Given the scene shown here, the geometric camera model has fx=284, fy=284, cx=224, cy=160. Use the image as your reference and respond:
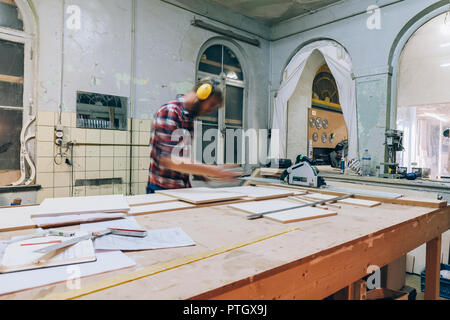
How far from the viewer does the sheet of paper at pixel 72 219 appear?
40.0 inches

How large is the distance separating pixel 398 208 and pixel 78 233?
1.50m

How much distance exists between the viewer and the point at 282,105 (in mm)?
5410

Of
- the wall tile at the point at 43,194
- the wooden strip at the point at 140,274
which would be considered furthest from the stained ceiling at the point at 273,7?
the wooden strip at the point at 140,274

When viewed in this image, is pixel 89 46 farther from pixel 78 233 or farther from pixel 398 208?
pixel 398 208

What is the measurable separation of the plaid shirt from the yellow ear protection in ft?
0.50

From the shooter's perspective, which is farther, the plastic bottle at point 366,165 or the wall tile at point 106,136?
the plastic bottle at point 366,165

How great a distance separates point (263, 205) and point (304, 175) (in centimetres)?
78

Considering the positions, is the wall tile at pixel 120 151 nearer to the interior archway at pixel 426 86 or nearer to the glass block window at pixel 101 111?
the glass block window at pixel 101 111

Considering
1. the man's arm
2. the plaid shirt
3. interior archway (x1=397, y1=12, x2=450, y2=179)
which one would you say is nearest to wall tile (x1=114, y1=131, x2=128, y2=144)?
the plaid shirt

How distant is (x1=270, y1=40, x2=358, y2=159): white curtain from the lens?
4391mm

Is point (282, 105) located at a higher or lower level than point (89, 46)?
lower

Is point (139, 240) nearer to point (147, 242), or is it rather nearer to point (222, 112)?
point (147, 242)

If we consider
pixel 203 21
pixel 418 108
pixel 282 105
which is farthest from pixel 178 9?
pixel 418 108

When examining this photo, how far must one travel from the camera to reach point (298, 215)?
1215mm
